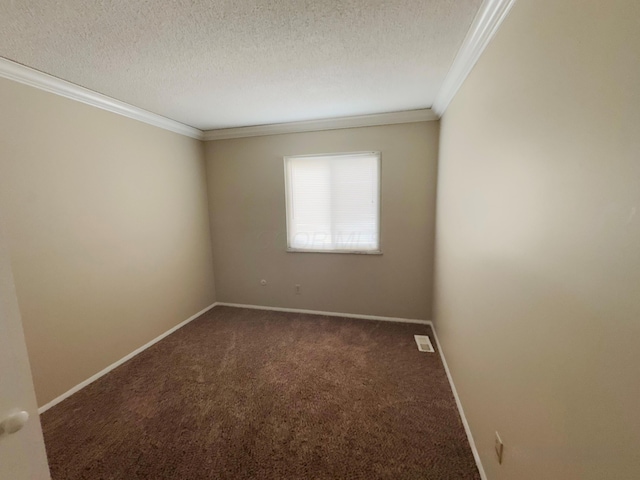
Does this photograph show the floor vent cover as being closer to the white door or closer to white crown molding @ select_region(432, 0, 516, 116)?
white crown molding @ select_region(432, 0, 516, 116)

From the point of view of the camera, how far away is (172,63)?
68.3 inches

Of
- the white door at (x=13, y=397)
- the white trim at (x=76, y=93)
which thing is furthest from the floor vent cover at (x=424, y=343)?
the white trim at (x=76, y=93)

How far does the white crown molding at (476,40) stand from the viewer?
3.99ft

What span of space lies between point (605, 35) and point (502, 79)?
2.18 feet

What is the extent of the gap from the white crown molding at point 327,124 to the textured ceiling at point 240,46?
0.39 metres

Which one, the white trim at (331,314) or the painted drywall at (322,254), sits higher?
the painted drywall at (322,254)

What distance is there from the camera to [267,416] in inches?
72.2

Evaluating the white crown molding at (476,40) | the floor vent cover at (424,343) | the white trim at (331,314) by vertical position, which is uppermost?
the white crown molding at (476,40)

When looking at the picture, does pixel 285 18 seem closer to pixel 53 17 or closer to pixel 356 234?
pixel 53 17

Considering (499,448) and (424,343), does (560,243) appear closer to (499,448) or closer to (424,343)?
(499,448)

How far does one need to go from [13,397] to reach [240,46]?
6.09 feet

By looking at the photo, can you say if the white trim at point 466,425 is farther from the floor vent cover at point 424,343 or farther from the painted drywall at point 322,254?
the painted drywall at point 322,254

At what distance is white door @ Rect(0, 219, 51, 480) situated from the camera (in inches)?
24.9

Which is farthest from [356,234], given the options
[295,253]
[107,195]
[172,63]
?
[107,195]
